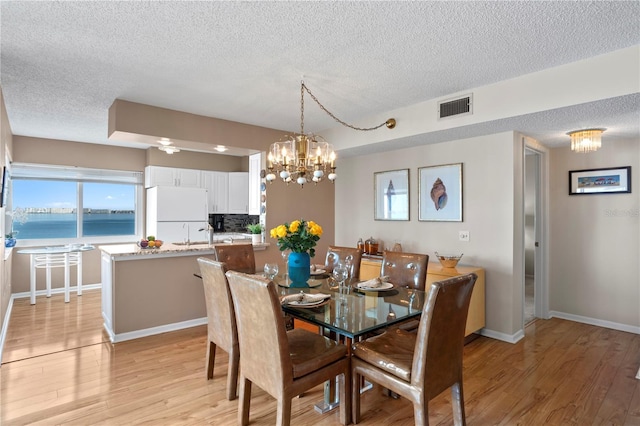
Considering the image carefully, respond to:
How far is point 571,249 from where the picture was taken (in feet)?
14.4

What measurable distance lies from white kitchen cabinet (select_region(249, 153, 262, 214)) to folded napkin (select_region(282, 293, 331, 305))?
2.69 metres

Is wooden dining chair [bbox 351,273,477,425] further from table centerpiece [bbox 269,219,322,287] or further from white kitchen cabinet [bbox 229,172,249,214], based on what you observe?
white kitchen cabinet [bbox 229,172,249,214]

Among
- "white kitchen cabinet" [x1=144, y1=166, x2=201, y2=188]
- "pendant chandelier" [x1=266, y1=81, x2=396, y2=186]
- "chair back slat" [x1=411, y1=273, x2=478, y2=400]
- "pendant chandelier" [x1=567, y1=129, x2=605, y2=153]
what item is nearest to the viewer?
"chair back slat" [x1=411, y1=273, x2=478, y2=400]

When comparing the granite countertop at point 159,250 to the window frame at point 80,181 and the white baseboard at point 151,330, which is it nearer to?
the white baseboard at point 151,330

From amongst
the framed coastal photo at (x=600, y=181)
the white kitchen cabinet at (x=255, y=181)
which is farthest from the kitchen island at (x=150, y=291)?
the framed coastal photo at (x=600, y=181)

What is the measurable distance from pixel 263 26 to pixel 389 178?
2999mm

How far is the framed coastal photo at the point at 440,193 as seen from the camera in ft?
13.5

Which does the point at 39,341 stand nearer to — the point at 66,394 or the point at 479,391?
the point at 66,394

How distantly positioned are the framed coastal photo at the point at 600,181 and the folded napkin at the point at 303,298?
3727mm

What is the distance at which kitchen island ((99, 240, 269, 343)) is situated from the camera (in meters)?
3.68

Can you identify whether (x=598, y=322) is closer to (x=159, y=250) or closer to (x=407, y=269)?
(x=407, y=269)

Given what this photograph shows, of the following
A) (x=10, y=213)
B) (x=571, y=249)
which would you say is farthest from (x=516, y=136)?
(x=10, y=213)

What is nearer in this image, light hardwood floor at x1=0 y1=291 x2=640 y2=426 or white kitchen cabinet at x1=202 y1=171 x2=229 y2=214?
light hardwood floor at x1=0 y1=291 x2=640 y2=426

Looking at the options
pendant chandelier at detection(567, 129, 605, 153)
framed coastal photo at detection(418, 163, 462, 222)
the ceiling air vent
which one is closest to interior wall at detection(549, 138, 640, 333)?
pendant chandelier at detection(567, 129, 605, 153)
